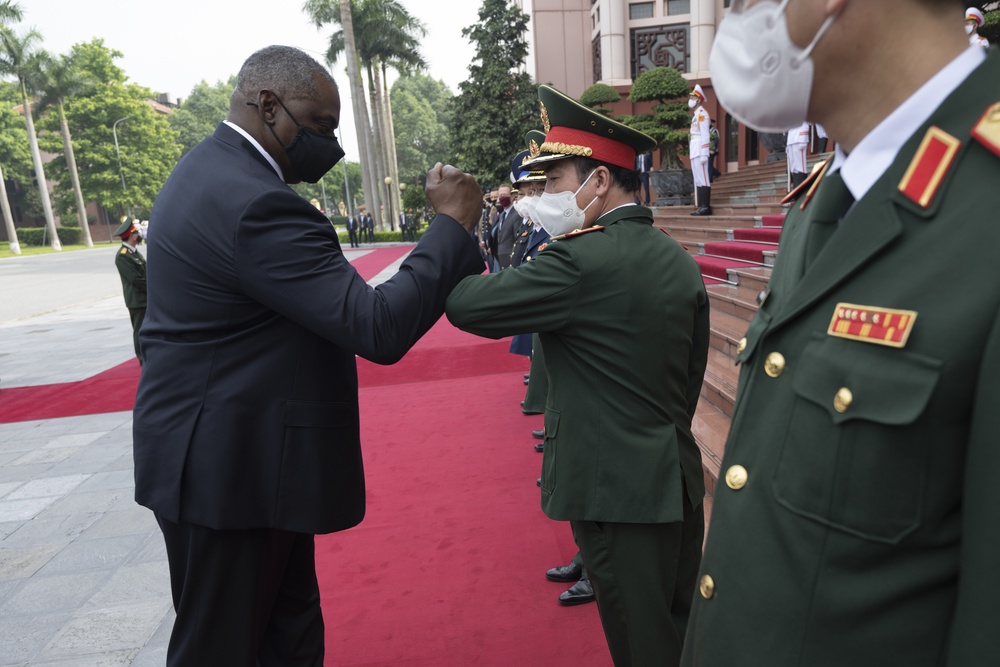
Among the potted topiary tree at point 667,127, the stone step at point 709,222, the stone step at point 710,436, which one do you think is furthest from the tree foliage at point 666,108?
the stone step at point 710,436

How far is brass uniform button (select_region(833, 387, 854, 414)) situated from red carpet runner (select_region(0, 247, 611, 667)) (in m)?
2.05

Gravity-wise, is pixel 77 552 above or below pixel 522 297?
below

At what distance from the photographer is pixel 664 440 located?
6.33 ft

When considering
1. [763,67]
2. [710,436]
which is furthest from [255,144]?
[710,436]

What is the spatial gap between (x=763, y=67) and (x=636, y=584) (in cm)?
145

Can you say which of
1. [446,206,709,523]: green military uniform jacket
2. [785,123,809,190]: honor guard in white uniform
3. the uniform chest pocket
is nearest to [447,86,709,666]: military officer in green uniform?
[446,206,709,523]: green military uniform jacket

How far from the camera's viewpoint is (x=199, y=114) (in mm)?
68062

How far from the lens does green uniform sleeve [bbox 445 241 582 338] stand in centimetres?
172

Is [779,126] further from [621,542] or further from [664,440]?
[621,542]

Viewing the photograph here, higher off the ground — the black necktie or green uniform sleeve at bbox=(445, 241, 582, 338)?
the black necktie

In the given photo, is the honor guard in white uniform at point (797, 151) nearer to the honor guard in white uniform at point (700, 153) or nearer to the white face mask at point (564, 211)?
the honor guard in white uniform at point (700, 153)

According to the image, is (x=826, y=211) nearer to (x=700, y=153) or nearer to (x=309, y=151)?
(x=309, y=151)

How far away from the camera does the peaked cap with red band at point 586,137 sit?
196cm

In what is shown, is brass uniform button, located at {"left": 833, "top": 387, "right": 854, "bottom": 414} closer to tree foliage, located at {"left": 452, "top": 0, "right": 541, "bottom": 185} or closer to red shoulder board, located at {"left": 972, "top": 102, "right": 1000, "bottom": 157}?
red shoulder board, located at {"left": 972, "top": 102, "right": 1000, "bottom": 157}
